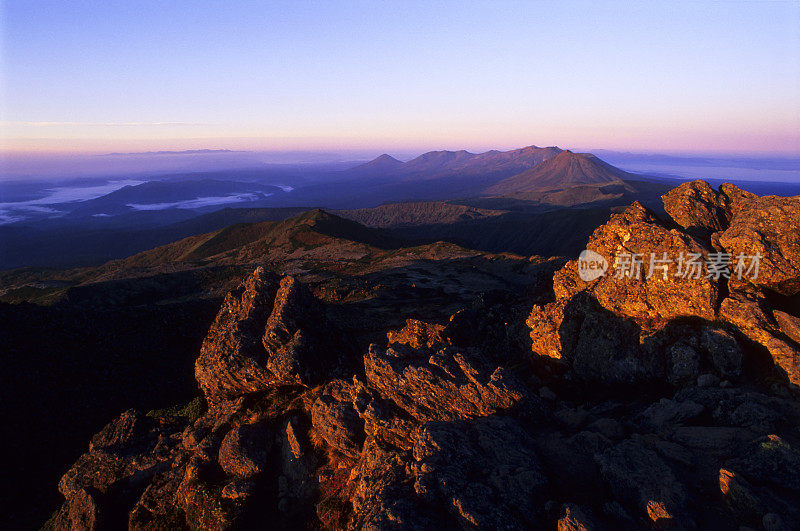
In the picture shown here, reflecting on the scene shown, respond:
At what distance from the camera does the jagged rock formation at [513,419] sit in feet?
32.8

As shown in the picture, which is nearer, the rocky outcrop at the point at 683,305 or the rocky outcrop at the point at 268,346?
the rocky outcrop at the point at 683,305

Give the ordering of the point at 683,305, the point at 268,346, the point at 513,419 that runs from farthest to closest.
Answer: the point at 268,346, the point at 683,305, the point at 513,419

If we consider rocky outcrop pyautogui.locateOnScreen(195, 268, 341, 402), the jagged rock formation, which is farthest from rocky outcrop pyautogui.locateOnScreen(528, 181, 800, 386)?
rocky outcrop pyautogui.locateOnScreen(195, 268, 341, 402)

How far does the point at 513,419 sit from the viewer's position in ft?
42.9

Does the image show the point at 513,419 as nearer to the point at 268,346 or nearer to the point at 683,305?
the point at 683,305

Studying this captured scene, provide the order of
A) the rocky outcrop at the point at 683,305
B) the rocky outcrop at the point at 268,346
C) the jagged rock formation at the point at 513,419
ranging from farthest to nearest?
the rocky outcrop at the point at 268,346 < the rocky outcrop at the point at 683,305 < the jagged rock formation at the point at 513,419

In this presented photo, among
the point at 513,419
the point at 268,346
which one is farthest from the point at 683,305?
the point at 268,346

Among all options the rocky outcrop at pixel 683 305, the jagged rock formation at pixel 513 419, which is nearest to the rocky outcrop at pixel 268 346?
the jagged rock formation at pixel 513 419

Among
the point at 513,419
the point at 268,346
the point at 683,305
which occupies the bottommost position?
the point at 513,419

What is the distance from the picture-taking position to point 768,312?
53.8 ft

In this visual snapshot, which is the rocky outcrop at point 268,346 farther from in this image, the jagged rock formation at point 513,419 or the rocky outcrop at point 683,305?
the rocky outcrop at point 683,305

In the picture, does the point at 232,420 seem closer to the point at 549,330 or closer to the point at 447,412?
the point at 447,412

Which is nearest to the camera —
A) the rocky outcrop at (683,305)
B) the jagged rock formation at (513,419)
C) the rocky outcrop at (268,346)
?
the jagged rock formation at (513,419)

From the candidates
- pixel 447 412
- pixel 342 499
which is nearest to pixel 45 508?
pixel 342 499
